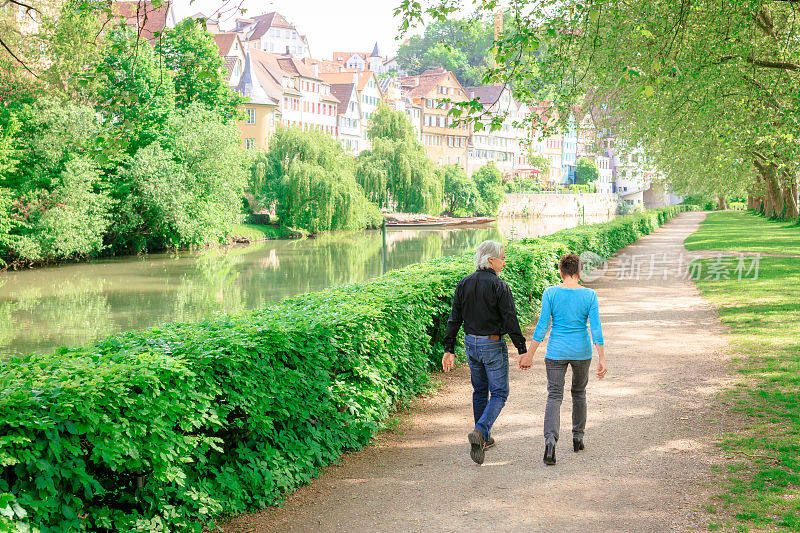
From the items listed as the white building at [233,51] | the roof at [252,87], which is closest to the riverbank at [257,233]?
the roof at [252,87]

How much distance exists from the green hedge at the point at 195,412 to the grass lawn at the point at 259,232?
4492 centimetres

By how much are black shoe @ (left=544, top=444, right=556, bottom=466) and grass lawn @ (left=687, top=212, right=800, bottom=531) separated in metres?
1.37

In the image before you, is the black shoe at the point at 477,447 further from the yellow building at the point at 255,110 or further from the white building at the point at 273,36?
the white building at the point at 273,36

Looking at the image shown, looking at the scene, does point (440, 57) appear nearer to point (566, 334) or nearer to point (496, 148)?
point (496, 148)

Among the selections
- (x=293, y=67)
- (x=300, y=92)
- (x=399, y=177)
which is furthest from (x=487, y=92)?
(x=399, y=177)

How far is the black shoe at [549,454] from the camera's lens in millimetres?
6844

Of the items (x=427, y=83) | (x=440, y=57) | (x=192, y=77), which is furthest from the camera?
(x=440, y=57)

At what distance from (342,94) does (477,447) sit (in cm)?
9680

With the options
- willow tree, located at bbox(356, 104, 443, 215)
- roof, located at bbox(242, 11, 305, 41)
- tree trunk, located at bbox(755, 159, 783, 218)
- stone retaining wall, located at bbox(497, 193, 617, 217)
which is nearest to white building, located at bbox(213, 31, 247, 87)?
willow tree, located at bbox(356, 104, 443, 215)

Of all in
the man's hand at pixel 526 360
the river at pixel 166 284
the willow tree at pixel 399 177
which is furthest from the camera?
the willow tree at pixel 399 177

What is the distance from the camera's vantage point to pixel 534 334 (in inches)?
270

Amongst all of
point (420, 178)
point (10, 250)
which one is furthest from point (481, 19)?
point (420, 178)

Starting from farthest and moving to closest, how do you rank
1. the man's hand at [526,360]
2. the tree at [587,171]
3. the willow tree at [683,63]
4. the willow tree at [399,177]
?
the tree at [587,171], the willow tree at [399,177], the willow tree at [683,63], the man's hand at [526,360]

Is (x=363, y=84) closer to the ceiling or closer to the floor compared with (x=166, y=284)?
closer to the ceiling
